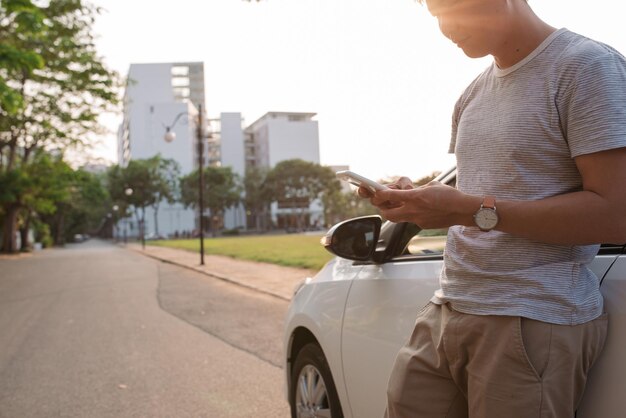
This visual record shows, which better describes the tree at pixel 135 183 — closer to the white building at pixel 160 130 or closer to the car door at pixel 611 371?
the white building at pixel 160 130

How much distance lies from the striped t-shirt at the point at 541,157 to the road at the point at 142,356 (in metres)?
3.21

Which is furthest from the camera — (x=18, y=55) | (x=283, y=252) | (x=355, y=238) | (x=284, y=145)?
(x=284, y=145)

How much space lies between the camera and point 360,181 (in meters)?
1.61

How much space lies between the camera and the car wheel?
9.55ft

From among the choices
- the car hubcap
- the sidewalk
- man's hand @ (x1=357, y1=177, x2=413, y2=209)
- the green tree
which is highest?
the green tree

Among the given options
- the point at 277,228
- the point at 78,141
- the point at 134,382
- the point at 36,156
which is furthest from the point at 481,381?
the point at 277,228

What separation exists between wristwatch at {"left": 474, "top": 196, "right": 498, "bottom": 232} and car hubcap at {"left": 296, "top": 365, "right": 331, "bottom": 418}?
5.88ft

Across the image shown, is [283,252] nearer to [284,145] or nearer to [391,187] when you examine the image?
[391,187]

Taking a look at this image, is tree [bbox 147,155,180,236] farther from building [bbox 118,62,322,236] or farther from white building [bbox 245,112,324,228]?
white building [bbox 245,112,324,228]

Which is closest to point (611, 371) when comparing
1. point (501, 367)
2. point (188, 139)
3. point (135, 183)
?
point (501, 367)

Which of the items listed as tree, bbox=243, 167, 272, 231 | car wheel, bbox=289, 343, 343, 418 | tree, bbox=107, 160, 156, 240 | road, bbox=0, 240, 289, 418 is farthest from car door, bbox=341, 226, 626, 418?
tree, bbox=243, 167, 272, 231

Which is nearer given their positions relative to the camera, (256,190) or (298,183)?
(298,183)

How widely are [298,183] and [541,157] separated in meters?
76.7

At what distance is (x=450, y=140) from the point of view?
191 centimetres
